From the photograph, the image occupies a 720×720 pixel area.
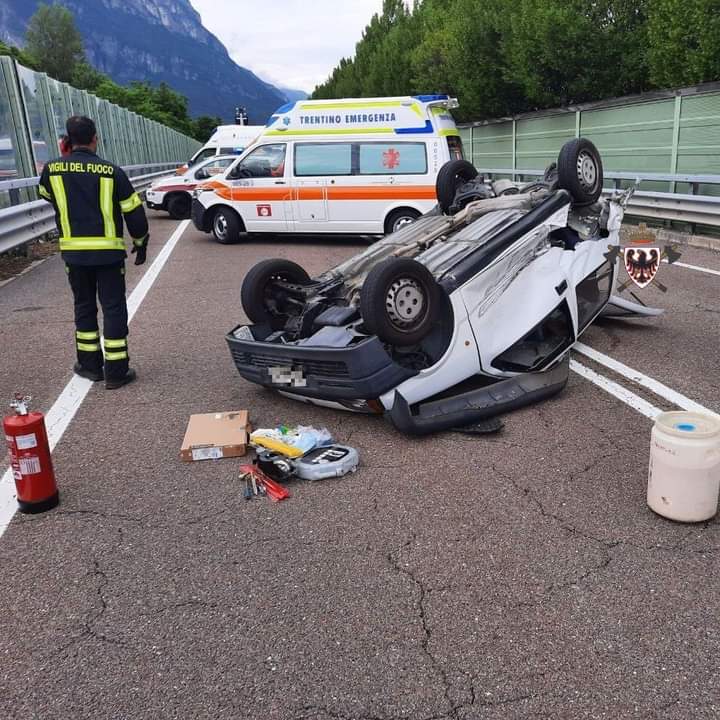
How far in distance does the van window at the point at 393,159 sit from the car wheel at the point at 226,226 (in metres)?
2.57

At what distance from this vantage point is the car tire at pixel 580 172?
18.4 ft

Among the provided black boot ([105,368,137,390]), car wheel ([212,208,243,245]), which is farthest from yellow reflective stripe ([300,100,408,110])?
black boot ([105,368,137,390])

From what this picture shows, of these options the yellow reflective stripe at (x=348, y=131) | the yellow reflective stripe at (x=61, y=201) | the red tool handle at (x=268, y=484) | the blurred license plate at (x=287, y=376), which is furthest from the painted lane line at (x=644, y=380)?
the yellow reflective stripe at (x=348, y=131)

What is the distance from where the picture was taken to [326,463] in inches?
157

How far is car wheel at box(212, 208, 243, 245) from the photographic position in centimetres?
1345

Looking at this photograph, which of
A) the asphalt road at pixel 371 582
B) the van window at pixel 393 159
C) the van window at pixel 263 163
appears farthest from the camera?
the van window at pixel 263 163

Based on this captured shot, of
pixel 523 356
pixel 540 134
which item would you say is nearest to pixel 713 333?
pixel 523 356

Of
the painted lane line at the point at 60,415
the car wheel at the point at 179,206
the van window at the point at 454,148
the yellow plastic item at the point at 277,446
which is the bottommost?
the car wheel at the point at 179,206

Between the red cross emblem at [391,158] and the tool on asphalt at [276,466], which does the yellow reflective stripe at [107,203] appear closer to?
the tool on asphalt at [276,466]

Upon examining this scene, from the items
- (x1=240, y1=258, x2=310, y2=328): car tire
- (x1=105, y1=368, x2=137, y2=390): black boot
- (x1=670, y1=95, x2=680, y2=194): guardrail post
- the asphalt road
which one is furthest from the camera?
(x1=670, y1=95, x2=680, y2=194): guardrail post

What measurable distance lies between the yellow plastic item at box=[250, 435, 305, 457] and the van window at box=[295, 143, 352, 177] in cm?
909

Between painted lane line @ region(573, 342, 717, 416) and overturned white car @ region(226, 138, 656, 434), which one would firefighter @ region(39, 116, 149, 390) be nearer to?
overturned white car @ region(226, 138, 656, 434)

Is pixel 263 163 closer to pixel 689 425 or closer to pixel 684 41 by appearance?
pixel 684 41

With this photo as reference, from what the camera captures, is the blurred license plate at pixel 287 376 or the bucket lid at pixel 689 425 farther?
the blurred license plate at pixel 287 376
